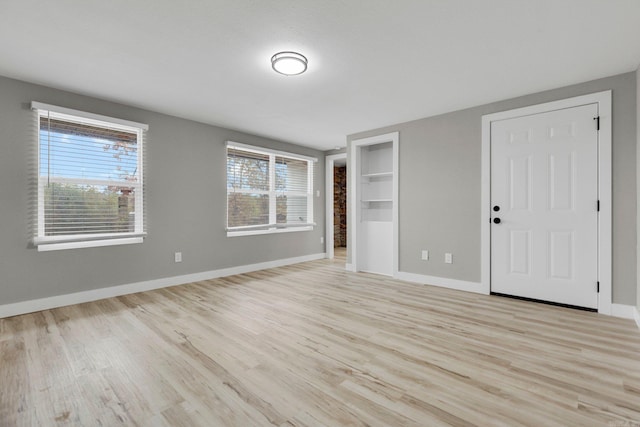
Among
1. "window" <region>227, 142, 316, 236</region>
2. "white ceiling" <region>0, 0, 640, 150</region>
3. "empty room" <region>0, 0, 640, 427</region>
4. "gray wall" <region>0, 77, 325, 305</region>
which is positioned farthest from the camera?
"window" <region>227, 142, 316, 236</region>

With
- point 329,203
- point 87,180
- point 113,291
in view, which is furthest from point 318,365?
point 329,203

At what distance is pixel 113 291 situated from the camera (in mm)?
3461

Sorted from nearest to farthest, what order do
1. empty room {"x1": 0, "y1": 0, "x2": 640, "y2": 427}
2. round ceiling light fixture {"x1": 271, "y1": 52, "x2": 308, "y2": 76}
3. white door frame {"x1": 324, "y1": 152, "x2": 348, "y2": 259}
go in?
empty room {"x1": 0, "y1": 0, "x2": 640, "y2": 427} → round ceiling light fixture {"x1": 271, "y1": 52, "x2": 308, "y2": 76} → white door frame {"x1": 324, "y1": 152, "x2": 348, "y2": 259}

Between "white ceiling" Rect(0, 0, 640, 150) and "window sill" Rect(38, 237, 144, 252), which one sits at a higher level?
"white ceiling" Rect(0, 0, 640, 150)

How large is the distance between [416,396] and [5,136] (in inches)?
163

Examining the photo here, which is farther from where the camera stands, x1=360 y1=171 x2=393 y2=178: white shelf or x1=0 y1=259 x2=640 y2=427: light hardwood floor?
x1=360 y1=171 x2=393 y2=178: white shelf

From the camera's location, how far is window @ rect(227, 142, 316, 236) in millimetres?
4730

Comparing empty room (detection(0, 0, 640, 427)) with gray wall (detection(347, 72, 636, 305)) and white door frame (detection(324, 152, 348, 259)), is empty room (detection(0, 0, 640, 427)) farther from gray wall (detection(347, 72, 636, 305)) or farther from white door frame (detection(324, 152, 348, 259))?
white door frame (detection(324, 152, 348, 259))

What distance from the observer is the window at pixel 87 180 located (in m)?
3.04

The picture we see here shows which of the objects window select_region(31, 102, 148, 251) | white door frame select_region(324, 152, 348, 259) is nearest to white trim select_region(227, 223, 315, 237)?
white door frame select_region(324, 152, 348, 259)

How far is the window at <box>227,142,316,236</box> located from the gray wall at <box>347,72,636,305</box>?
1.69 metres

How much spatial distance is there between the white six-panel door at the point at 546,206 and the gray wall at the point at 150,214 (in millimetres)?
3516

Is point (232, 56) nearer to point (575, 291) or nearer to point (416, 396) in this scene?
point (416, 396)

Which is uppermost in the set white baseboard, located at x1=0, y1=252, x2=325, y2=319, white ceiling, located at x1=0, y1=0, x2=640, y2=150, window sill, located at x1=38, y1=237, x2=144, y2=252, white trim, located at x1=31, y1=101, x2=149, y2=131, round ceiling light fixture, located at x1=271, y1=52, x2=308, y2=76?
white ceiling, located at x1=0, y1=0, x2=640, y2=150
